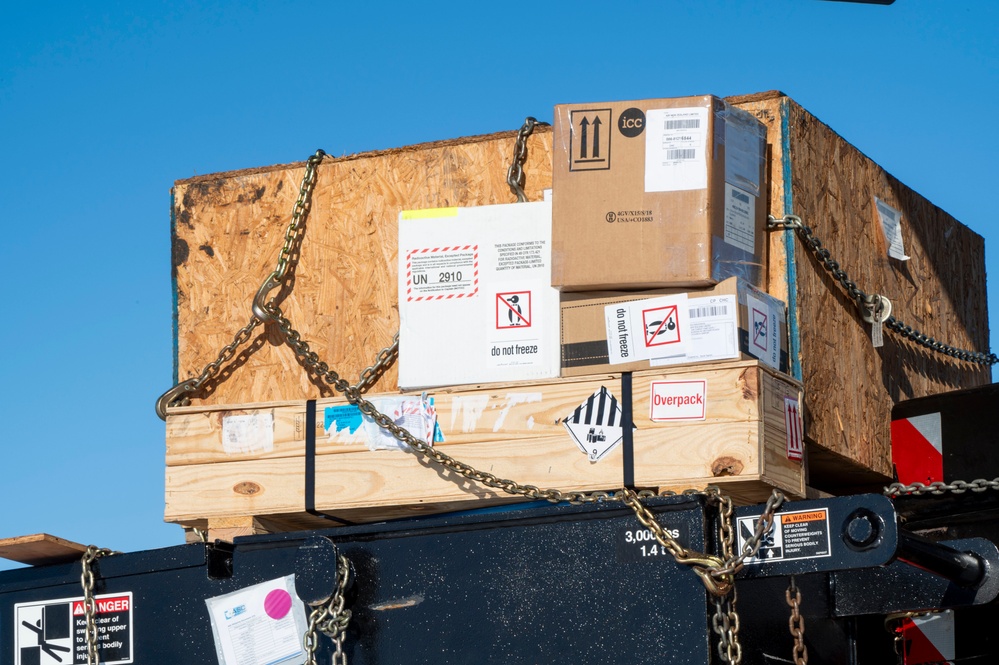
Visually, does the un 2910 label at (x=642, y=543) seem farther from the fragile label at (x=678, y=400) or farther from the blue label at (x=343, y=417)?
the blue label at (x=343, y=417)

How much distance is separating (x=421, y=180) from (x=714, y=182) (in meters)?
1.02

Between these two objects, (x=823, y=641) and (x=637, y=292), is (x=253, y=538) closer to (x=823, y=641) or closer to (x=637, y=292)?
(x=637, y=292)

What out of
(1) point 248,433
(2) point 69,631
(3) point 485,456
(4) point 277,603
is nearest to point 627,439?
(3) point 485,456

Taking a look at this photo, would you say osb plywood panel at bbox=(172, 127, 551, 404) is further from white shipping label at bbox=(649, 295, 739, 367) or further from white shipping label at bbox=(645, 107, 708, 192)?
white shipping label at bbox=(649, 295, 739, 367)

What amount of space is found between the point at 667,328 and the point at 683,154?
0.49 meters

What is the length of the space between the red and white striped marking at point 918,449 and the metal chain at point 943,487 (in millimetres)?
92

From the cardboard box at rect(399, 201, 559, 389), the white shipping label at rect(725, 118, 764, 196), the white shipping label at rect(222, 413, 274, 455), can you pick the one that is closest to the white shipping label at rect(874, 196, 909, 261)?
the white shipping label at rect(725, 118, 764, 196)

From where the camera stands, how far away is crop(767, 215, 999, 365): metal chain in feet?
13.1

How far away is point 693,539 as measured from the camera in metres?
3.11

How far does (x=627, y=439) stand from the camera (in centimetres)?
361

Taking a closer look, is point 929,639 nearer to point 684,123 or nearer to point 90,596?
point 684,123

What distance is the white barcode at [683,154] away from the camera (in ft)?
12.3

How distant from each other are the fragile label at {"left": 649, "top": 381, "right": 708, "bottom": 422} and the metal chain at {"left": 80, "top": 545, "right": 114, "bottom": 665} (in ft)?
5.03

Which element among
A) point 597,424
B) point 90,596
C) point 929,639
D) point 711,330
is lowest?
point 929,639
